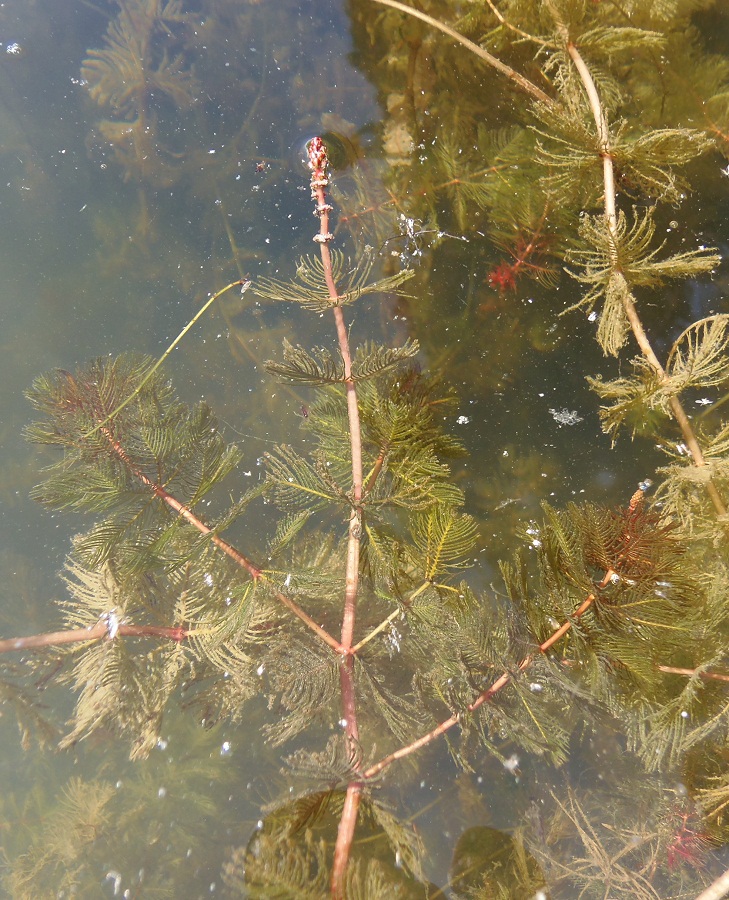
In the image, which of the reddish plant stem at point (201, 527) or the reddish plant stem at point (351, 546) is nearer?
the reddish plant stem at point (351, 546)

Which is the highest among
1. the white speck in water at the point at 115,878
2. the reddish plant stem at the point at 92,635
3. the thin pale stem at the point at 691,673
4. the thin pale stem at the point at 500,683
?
the reddish plant stem at the point at 92,635

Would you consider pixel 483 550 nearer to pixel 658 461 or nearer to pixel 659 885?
pixel 658 461

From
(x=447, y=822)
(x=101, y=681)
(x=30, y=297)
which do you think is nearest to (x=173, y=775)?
(x=101, y=681)

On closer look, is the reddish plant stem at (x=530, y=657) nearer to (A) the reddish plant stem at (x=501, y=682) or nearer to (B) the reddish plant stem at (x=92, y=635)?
(A) the reddish plant stem at (x=501, y=682)

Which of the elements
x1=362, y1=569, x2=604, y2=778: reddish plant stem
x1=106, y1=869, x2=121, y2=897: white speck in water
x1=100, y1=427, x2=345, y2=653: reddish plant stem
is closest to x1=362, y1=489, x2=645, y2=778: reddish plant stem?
x1=362, y1=569, x2=604, y2=778: reddish plant stem

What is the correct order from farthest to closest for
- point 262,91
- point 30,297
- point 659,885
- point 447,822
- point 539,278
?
point 30,297 < point 262,91 < point 539,278 < point 447,822 < point 659,885

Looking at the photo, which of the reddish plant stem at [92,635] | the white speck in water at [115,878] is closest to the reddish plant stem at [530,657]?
the reddish plant stem at [92,635]

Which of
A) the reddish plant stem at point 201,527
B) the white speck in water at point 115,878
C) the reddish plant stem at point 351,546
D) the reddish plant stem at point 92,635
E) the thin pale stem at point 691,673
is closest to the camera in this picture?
the reddish plant stem at point 351,546
